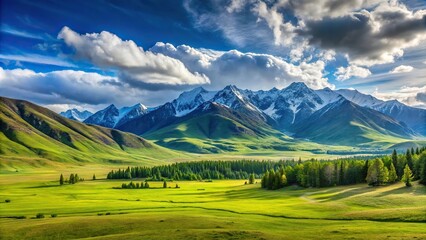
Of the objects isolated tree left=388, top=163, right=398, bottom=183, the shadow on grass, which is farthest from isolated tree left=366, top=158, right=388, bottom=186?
the shadow on grass

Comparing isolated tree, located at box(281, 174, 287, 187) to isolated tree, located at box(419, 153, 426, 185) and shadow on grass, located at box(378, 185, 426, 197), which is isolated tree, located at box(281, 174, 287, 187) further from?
shadow on grass, located at box(378, 185, 426, 197)

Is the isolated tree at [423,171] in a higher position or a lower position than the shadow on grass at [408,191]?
higher

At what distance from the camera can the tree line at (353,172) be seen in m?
132

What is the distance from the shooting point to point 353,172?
150125mm

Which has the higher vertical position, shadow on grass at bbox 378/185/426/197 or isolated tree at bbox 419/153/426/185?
isolated tree at bbox 419/153/426/185

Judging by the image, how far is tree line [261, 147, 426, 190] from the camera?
131750 mm

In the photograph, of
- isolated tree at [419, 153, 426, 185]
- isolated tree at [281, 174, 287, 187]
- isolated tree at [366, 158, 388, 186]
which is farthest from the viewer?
isolated tree at [281, 174, 287, 187]

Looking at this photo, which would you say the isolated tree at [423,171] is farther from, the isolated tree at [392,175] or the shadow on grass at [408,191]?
the isolated tree at [392,175]

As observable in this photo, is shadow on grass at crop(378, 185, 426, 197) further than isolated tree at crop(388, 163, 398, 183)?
No

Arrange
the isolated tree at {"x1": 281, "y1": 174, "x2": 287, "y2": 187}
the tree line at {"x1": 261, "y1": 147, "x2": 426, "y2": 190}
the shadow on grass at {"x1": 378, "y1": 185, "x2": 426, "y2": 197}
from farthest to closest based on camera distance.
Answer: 1. the isolated tree at {"x1": 281, "y1": 174, "x2": 287, "y2": 187}
2. the tree line at {"x1": 261, "y1": 147, "x2": 426, "y2": 190}
3. the shadow on grass at {"x1": 378, "y1": 185, "x2": 426, "y2": 197}

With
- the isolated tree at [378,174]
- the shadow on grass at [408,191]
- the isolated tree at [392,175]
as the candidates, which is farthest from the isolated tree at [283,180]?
the shadow on grass at [408,191]

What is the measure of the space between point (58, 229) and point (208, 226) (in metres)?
28.8

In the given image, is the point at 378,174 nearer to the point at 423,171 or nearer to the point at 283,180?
the point at 423,171

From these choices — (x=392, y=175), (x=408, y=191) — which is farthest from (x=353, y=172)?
(x=408, y=191)
